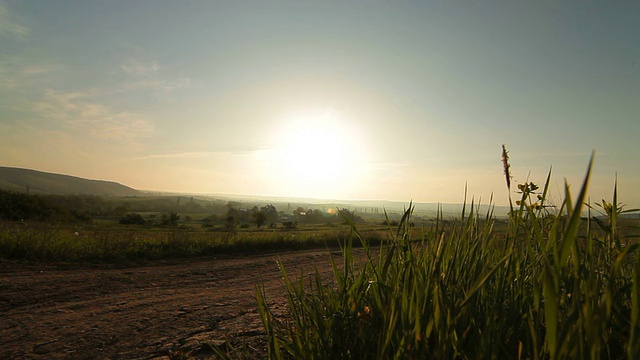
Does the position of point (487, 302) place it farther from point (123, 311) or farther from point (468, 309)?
point (123, 311)

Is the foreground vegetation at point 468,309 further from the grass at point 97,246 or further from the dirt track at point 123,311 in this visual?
the grass at point 97,246

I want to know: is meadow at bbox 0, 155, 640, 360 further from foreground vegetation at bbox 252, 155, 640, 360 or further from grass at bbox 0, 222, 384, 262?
grass at bbox 0, 222, 384, 262

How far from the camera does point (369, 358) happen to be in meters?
2.06

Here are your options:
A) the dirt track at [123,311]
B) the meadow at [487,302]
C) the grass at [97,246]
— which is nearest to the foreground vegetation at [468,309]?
the meadow at [487,302]

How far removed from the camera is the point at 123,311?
18.8 feet

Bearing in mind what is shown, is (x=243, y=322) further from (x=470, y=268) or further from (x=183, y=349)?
(x=470, y=268)

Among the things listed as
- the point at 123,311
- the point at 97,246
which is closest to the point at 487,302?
the point at 123,311

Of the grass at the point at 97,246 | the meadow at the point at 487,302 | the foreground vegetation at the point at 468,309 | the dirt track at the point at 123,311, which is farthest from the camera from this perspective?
the grass at the point at 97,246

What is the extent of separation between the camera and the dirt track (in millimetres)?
4176

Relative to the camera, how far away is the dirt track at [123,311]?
4.18 meters

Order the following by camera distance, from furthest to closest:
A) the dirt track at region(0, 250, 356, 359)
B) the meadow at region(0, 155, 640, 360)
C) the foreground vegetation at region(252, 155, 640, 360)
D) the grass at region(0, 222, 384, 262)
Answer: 1. the grass at region(0, 222, 384, 262)
2. the dirt track at region(0, 250, 356, 359)
3. the foreground vegetation at region(252, 155, 640, 360)
4. the meadow at region(0, 155, 640, 360)

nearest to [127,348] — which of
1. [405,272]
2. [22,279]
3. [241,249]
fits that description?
[405,272]

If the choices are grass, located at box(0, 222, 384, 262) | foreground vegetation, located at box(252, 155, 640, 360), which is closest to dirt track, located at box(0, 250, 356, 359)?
foreground vegetation, located at box(252, 155, 640, 360)

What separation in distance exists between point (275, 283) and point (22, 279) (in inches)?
202
